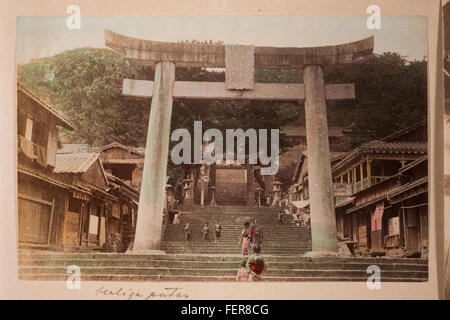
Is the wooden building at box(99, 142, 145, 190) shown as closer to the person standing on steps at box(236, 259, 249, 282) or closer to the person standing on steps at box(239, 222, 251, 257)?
the person standing on steps at box(239, 222, 251, 257)

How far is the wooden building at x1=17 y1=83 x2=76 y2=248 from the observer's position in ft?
21.8

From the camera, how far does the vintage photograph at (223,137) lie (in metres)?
6.68

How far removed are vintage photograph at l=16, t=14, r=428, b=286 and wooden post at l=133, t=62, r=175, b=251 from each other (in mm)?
18

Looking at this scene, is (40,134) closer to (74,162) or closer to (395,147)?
(74,162)

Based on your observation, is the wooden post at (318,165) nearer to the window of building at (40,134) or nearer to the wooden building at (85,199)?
the wooden building at (85,199)

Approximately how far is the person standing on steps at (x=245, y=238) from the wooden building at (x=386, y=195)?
1158 millimetres

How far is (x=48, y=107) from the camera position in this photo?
6.77 m

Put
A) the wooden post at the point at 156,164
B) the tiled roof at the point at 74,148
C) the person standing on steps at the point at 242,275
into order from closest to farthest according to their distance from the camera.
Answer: the person standing on steps at the point at 242,275
the wooden post at the point at 156,164
the tiled roof at the point at 74,148

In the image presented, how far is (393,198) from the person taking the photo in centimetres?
675

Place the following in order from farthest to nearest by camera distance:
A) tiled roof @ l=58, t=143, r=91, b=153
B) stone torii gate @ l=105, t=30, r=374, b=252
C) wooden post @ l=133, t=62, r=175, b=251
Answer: tiled roof @ l=58, t=143, r=91, b=153, stone torii gate @ l=105, t=30, r=374, b=252, wooden post @ l=133, t=62, r=175, b=251

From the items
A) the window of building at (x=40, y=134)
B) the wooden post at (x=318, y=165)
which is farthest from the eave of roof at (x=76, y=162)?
the wooden post at (x=318, y=165)

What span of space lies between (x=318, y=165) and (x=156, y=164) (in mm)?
2060

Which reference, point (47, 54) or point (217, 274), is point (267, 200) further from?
point (47, 54)

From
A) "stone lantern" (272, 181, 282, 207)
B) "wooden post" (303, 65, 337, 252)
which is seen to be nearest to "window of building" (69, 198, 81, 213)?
"stone lantern" (272, 181, 282, 207)
